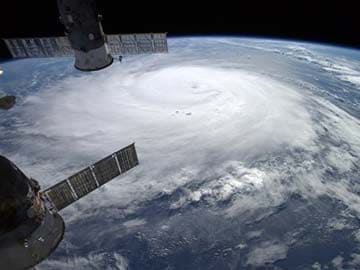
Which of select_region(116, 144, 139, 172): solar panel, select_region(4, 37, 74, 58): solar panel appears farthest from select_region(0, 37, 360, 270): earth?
select_region(4, 37, 74, 58): solar panel

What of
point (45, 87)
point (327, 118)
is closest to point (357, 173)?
point (327, 118)

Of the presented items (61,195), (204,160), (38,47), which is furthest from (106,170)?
(204,160)

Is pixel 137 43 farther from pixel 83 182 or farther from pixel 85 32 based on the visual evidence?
pixel 83 182

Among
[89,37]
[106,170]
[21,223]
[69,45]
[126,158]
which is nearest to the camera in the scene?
[21,223]

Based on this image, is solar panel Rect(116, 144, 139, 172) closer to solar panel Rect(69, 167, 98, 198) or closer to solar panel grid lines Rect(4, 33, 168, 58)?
solar panel Rect(69, 167, 98, 198)

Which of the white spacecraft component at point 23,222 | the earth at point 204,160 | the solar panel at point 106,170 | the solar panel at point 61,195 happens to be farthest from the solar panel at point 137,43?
the white spacecraft component at point 23,222

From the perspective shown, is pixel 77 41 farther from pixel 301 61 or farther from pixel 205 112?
pixel 301 61

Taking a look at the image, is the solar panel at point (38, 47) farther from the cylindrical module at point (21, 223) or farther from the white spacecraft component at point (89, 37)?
the cylindrical module at point (21, 223)
